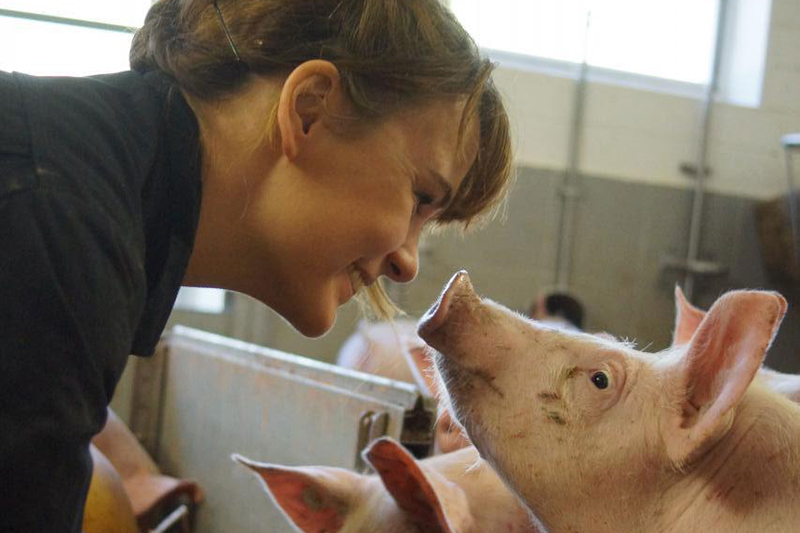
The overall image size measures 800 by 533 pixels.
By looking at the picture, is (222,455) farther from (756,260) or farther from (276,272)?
(756,260)

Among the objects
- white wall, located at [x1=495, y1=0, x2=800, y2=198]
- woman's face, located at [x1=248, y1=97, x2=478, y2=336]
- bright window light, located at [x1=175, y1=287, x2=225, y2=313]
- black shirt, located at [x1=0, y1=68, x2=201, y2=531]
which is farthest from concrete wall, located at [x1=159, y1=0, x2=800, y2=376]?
black shirt, located at [x1=0, y1=68, x2=201, y2=531]

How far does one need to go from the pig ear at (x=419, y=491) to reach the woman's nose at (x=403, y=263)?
20cm

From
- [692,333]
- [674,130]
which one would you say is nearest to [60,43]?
[692,333]

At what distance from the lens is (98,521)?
1.72 meters

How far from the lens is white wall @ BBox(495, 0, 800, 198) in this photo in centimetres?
488

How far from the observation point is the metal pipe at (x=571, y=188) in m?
4.90

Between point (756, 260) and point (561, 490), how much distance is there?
4.40 metres

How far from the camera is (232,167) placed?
1.07m

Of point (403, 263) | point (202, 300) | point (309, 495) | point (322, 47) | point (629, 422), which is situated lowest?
point (202, 300)

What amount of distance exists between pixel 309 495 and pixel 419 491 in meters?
0.20

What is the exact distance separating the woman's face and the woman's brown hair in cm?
4

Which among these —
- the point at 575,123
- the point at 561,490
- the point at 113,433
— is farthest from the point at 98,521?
the point at 575,123

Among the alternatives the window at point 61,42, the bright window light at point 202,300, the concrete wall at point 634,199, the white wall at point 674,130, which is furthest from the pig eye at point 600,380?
the white wall at point 674,130

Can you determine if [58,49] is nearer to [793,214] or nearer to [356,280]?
[356,280]
